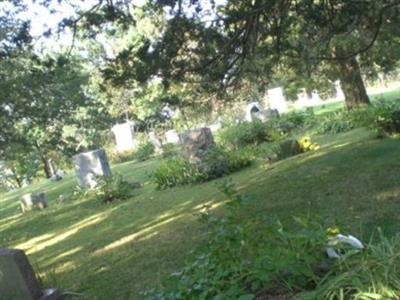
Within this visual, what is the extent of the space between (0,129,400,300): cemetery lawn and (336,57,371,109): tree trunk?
6.14 m

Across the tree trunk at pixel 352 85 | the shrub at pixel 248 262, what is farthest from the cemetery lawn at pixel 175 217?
the tree trunk at pixel 352 85

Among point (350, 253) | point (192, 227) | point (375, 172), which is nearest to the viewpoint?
point (350, 253)

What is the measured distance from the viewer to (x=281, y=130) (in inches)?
750

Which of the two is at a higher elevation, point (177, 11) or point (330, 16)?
point (177, 11)

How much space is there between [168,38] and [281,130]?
1159 cm

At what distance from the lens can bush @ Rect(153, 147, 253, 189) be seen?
13000mm

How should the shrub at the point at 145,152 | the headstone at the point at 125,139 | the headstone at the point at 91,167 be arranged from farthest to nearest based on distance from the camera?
the headstone at the point at 125,139
the shrub at the point at 145,152
the headstone at the point at 91,167

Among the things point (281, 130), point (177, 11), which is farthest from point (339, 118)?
point (177, 11)

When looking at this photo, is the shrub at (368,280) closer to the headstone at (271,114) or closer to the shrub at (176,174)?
the shrub at (176,174)

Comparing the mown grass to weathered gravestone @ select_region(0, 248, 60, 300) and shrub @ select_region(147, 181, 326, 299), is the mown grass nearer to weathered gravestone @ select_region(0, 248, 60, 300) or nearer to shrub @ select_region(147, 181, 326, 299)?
weathered gravestone @ select_region(0, 248, 60, 300)

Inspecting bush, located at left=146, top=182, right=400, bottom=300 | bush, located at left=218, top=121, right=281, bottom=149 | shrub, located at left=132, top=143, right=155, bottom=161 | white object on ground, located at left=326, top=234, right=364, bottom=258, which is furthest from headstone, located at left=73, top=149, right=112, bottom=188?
white object on ground, located at left=326, top=234, right=364, bottom=258

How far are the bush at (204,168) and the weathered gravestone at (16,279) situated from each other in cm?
752

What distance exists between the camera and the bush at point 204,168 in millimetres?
13000

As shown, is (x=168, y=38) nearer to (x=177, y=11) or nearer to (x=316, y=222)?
(x=177, y=11)
